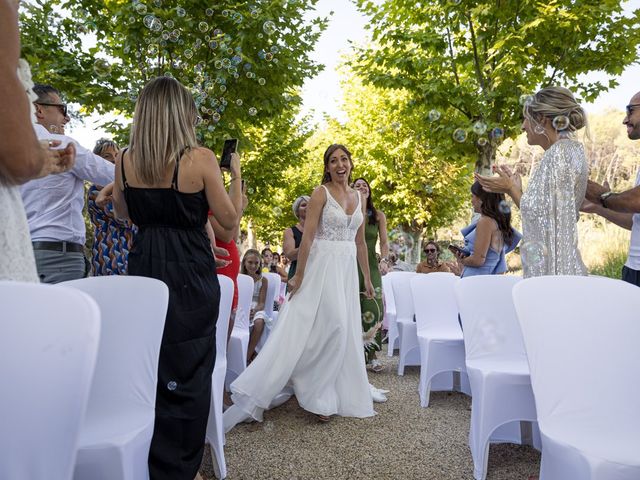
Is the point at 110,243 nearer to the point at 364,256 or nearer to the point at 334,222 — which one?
the point at 334,222

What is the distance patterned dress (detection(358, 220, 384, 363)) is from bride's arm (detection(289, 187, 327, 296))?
1.65m

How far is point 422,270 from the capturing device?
8.86m

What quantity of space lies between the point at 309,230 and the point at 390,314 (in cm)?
436

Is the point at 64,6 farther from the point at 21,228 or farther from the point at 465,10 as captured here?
the point at 21,228

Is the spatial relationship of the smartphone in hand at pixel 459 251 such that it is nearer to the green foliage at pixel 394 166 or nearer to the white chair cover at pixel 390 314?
the white chair cover at pixel 390 314

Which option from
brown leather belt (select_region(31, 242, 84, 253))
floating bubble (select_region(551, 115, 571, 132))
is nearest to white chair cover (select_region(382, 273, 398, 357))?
floating bubble (select_region(551, 115, 571, 132))

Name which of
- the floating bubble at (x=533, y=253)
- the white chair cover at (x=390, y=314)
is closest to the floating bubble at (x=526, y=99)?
the floating bubble at (x=533, y=253)

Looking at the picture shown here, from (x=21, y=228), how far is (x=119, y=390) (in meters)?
1.01

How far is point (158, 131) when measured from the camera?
2674 millimetres

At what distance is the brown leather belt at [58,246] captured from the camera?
336 centimetres

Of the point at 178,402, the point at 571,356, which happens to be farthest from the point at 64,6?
the point at 571,356

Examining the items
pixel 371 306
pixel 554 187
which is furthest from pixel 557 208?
pixel 371 306

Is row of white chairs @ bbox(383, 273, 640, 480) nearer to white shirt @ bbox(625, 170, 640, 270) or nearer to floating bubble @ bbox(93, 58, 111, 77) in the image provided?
white shirt @ bbox(625, 170, 640, 270)

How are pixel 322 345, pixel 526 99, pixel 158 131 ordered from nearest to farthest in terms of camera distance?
1. pixel 158 131
2. pixel 526 99
3. pixel 322 345
